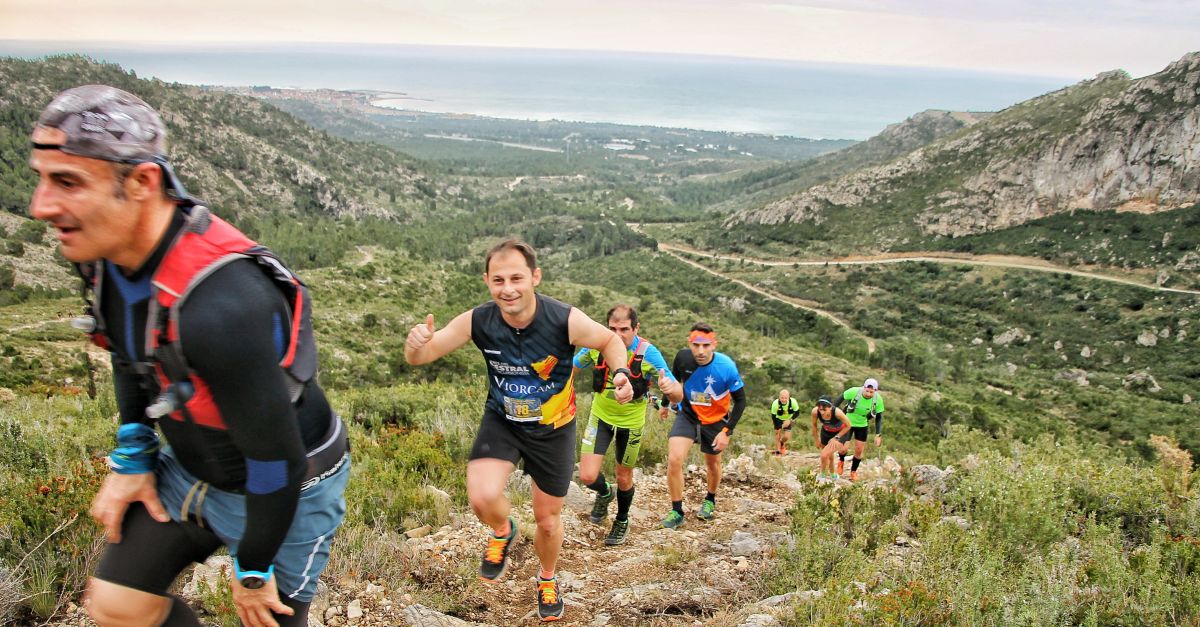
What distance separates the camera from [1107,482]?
214 inches

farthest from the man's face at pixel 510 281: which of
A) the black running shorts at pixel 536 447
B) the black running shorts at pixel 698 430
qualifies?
the black running shorts at pixel 698 430

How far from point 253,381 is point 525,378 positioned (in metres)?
2.12

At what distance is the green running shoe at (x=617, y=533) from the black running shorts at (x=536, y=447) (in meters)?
1.72

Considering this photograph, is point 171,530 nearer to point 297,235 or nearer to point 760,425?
point 760,425

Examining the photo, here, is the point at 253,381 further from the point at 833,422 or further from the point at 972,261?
the point at 972,261

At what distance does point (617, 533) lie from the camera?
17.4 ft

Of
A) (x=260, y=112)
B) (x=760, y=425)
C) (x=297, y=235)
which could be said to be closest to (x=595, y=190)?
(x=260, y=112)

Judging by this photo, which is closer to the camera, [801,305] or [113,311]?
[113,311]

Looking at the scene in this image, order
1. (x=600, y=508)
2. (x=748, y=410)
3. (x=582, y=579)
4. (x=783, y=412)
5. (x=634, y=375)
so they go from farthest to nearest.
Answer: (x=748, y=410) < (x=783, y=412) < (x=600, y=508) < (x=634, y=375) < (x=582, y=579)

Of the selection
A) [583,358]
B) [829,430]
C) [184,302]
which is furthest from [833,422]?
[184,302]

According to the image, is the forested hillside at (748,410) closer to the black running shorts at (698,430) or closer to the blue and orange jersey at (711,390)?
the black running shorts at (698,430)

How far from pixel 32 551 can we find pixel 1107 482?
7418 millimetres

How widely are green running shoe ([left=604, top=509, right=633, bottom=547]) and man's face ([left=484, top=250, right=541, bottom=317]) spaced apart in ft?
8.66

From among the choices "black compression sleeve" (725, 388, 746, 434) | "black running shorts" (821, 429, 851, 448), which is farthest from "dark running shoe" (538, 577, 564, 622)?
"black running shorts" (821, 429, 851, 448)
